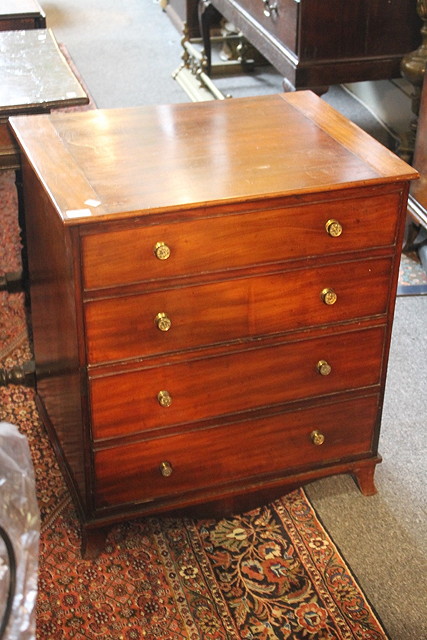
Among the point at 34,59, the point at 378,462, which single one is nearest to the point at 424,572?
the point at 378,462

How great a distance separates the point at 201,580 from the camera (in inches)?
87.8

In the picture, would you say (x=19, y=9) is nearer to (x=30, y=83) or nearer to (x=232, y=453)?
(x=30, y=83)

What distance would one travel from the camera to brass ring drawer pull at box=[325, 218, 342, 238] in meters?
2.04

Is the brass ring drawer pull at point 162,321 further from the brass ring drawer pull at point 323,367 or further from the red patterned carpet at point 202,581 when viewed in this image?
the red patterned carpet at point 202,581

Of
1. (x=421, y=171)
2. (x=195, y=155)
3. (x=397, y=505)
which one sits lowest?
(x=397, y=505)

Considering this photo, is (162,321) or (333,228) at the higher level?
(333,228)

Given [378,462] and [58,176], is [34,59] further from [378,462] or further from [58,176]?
[378,462]

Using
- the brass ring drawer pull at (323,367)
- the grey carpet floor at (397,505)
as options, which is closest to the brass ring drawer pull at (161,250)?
the brass ring drawer pull at (323,367)

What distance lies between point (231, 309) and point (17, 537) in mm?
742

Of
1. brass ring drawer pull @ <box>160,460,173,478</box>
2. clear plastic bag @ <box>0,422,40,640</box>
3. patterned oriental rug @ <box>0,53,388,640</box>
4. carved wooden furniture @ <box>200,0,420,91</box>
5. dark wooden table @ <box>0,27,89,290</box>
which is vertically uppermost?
dark wooden table @ <box>0,27,89,290</box>

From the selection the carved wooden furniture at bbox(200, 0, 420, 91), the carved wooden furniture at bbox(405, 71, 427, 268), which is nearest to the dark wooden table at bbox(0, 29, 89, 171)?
the carved wooden furniture at bbox(200, 0, 420, 91)

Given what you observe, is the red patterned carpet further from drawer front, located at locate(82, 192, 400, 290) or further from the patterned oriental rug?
drawer front, located at locate(82, 192, 400, 290)

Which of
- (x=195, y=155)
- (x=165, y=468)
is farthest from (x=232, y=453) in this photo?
(x=195, y=155)

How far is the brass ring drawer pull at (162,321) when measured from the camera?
1997 millimetres
